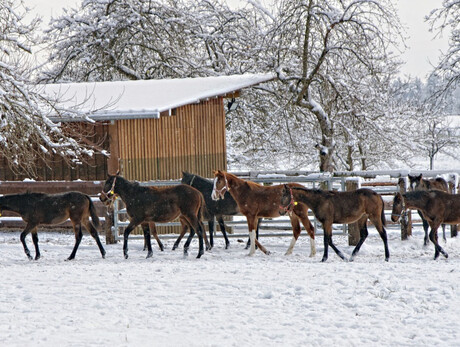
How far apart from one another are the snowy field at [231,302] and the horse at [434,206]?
667mm

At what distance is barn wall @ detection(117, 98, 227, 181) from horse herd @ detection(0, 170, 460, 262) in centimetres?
437

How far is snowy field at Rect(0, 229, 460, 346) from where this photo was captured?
6.34 m

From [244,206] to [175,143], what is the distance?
5.97 meters

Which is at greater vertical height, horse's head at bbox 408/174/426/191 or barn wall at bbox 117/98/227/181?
barn wall at bbox 117/98/227/181

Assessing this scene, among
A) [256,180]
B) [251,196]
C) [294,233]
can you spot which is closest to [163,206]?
[251,196]

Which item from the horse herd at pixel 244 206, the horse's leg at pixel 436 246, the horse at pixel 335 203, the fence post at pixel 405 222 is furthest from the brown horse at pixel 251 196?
the fence post at pixel 405 222

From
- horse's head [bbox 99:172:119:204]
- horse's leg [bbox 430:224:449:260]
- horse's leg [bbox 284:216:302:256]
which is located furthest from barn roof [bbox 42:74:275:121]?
horse's leg [bbox 430:224:449:260]

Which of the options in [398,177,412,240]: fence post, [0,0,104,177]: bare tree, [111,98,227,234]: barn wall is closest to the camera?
[0,0,104,177]: bare tree

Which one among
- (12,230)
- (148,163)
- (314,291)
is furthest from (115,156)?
(314,291)

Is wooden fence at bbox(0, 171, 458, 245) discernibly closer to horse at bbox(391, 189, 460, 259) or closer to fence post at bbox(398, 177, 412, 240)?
fence post at bbox(398, 177, 412, 240)

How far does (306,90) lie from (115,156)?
5777mm

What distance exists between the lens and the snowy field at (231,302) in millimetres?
6344

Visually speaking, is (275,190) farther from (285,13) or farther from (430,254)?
(285,13)

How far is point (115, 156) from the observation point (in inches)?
628
